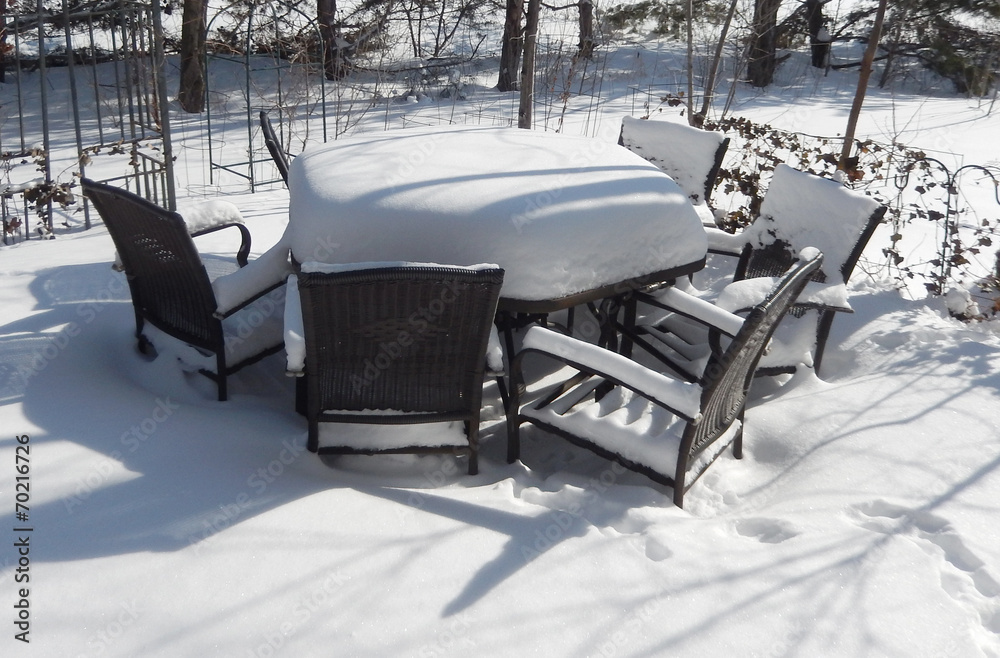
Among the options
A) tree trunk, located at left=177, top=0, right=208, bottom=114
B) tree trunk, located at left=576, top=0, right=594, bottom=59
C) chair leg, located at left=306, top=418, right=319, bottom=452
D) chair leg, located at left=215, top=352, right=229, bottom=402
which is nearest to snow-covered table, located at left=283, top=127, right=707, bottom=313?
chair leg, located at left=215, top=352, right=229, bottom=402

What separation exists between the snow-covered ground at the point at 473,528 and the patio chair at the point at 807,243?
11.1 inches

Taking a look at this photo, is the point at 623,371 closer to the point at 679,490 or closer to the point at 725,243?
the point at 679,490

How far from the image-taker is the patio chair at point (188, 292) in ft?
9.06

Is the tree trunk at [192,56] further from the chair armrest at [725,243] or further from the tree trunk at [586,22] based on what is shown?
the chair armrest at [725,243]

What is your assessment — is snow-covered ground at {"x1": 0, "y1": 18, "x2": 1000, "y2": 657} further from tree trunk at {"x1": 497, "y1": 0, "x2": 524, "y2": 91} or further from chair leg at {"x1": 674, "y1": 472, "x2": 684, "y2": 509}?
tree trunk at {"x1": 497, "y1": 0, "x2": 524, "y2": 91}

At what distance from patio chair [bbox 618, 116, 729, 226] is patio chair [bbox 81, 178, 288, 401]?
226cm

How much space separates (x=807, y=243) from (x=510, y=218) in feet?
4.71

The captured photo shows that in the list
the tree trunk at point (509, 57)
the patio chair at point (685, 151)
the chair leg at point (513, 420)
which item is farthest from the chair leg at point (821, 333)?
the tree trunk at point (509, 57)

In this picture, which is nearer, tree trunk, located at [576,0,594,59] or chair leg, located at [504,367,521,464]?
chair leg, located at [504,367,521,464]

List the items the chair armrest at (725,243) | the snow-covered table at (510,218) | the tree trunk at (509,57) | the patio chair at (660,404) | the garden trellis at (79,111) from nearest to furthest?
the patio chair at (660,404) → the snow-covered table at (510,218) → the chair armrest at (725,243) → the garden trellis at (79,111) → the tree trunk at (509,57)

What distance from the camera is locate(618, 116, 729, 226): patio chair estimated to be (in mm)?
4273

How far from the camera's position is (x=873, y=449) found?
2.80m

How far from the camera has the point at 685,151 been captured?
4.38 meters

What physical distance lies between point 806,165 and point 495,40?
9.48 meters
